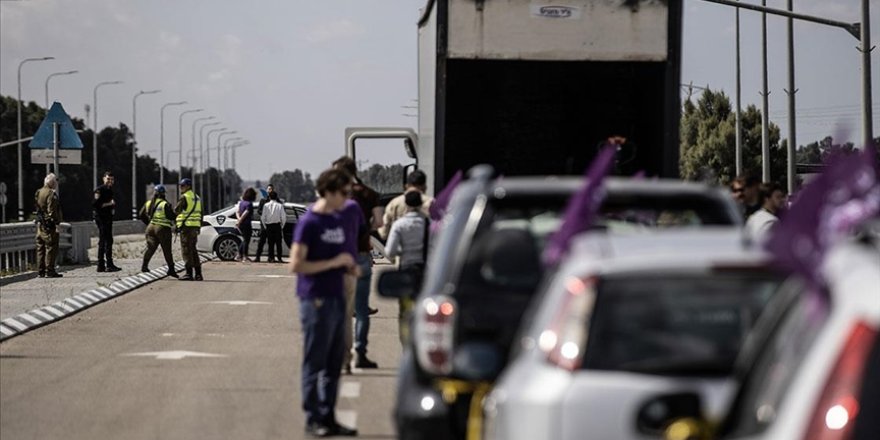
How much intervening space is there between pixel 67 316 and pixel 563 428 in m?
18.2

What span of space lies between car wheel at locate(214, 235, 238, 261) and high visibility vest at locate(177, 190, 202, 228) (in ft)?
33.8

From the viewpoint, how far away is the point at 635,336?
5699 mm

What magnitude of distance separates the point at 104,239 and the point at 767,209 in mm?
20926

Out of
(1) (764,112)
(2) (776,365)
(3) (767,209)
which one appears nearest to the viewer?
(2) (776,365)

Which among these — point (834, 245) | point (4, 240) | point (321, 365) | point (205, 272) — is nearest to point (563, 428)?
point (834, 245)

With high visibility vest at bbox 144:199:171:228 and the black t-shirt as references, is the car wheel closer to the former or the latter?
the black t-shirt

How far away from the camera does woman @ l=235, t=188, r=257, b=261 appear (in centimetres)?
4137

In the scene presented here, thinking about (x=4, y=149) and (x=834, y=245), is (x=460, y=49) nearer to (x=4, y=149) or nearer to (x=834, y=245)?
(x=834, y=245)

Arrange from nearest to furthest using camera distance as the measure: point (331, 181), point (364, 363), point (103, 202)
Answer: point (331, 181)
point (364, 363)
point (103, 202)

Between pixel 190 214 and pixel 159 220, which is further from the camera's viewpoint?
pixel 159 220

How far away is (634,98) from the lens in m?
16.8

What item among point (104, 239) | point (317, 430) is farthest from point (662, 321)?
point (104, 239)

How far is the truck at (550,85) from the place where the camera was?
16.2 metres

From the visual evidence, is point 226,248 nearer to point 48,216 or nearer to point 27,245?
point 27,245
